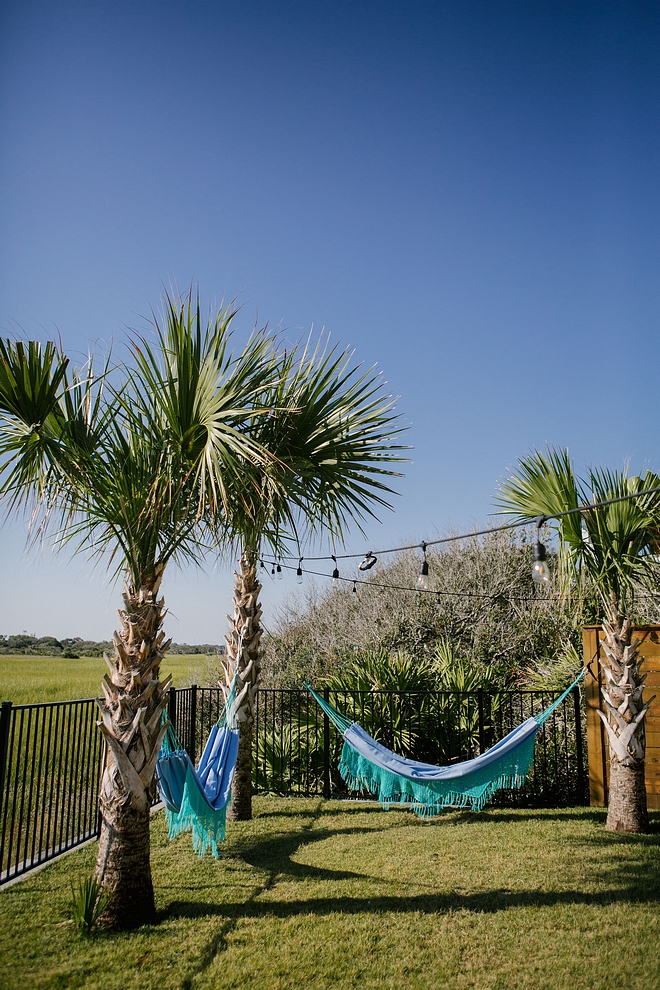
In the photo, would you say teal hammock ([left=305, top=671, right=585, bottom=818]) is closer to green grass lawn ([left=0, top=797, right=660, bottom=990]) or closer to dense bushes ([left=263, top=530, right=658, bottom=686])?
green grass lawn ([left=0, top=797, right=660, bottom=990])

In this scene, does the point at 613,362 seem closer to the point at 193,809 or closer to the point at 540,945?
the point at 540,945

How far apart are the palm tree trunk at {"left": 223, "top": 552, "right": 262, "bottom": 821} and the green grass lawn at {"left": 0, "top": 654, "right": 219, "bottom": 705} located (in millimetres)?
7148

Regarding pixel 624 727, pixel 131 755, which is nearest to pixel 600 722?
pixel 624 727

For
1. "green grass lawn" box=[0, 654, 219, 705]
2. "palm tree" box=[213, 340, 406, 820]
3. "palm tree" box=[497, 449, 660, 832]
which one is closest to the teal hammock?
"palm tree" box=[497, 449, 660, 832]

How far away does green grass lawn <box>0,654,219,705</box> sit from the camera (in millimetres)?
13883

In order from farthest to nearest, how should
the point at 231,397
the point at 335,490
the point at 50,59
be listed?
the point at 335,490, the point at 231,397, the point at 50,59

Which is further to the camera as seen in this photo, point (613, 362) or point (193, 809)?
point (613, 362)

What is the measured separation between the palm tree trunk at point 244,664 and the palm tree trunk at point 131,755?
219 centimetres

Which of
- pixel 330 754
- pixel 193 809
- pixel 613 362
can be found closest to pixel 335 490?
pixel 193 809

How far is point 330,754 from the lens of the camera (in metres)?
7.30

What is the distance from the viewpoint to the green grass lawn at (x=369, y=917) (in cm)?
290

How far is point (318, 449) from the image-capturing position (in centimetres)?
422

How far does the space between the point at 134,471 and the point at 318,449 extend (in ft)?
4.03

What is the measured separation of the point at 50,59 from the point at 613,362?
5.12m
